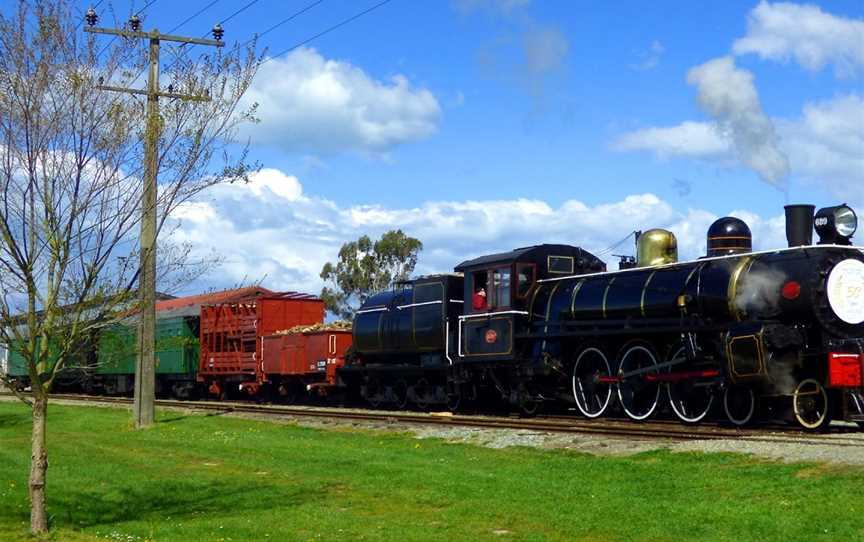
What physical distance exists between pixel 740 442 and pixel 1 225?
36.3ft

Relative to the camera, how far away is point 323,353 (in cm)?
3203

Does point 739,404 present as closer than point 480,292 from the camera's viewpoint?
Yes

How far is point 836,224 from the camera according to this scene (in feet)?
61.0

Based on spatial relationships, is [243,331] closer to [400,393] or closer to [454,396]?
[400,393]

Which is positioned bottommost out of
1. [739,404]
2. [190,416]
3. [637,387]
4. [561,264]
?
[190,416]

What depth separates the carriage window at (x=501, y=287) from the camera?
956 inches

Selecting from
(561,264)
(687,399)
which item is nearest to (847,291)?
(687,399)

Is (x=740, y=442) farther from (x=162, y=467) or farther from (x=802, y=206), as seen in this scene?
(x=162, y=467)

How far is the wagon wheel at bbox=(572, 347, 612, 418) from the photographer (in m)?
21.9

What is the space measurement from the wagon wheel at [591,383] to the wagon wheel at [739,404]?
2.78 m

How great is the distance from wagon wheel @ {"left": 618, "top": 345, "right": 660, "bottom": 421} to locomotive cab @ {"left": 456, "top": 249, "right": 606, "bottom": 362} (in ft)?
11.4

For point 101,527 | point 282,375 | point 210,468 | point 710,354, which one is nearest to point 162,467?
point 210,468

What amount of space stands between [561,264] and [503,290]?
1564mm

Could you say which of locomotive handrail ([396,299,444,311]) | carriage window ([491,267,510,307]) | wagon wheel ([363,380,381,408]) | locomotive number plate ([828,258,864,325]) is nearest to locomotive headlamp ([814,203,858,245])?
locomotive number plate ([828,258,864,325])
